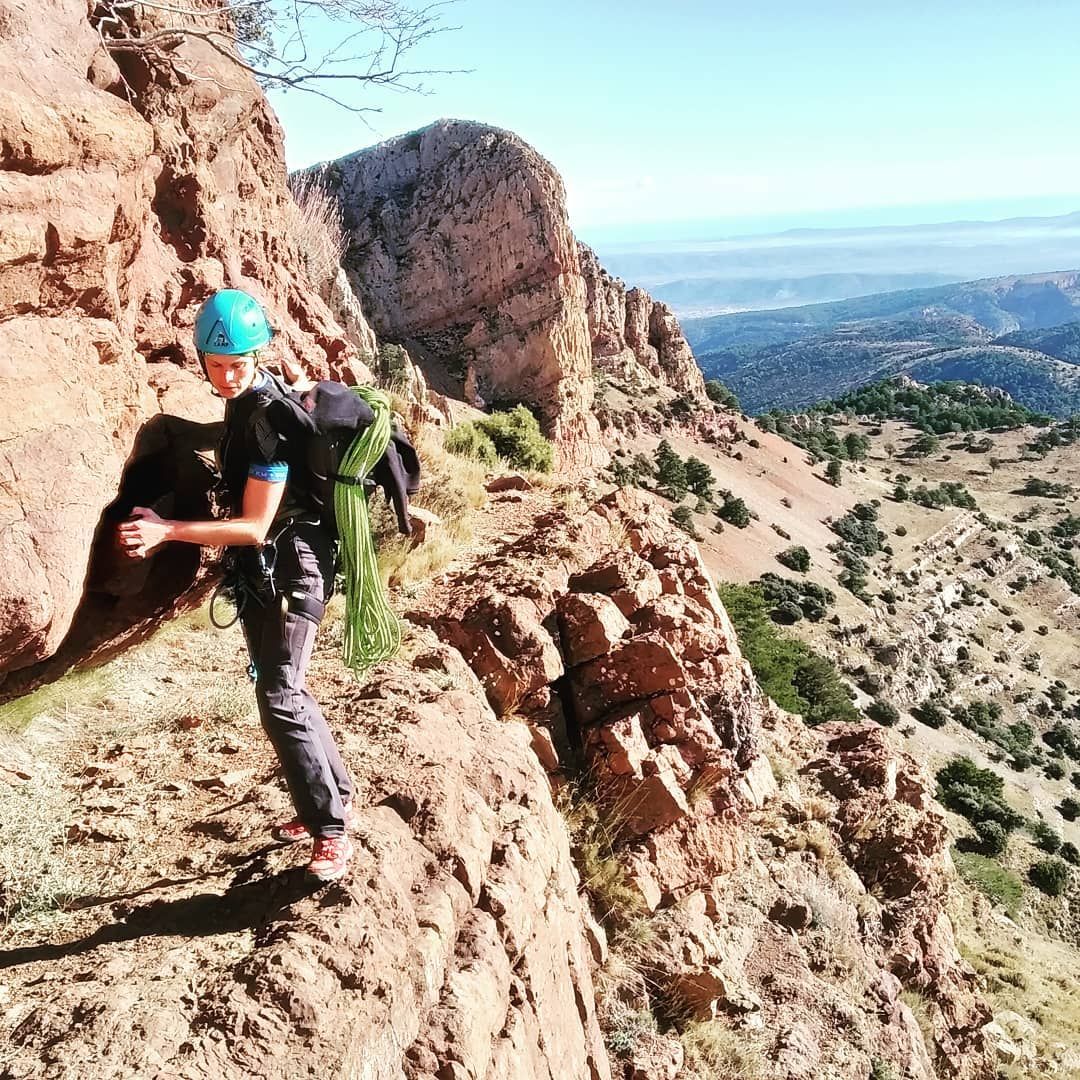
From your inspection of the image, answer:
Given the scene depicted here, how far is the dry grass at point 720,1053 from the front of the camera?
5.02m

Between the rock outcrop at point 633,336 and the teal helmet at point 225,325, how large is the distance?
5488 cm

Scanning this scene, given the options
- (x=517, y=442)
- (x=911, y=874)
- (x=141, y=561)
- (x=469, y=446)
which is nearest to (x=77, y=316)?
(x=141, y=561)

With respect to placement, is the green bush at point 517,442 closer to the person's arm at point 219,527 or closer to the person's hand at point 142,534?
the person's arm at point 219,527

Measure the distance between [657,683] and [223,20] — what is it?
5311mm

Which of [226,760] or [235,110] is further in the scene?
[235,110]

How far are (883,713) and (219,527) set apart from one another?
3103 cm

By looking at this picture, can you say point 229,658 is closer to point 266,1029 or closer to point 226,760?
point 226,760

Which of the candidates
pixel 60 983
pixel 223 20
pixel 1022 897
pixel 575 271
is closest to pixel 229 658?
pixel 60 983

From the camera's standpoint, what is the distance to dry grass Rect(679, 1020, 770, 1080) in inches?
198

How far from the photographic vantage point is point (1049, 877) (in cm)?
1969

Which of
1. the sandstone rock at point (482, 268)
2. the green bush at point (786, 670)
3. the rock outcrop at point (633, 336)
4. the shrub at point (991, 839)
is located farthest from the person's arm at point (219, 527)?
the rock outcrop at point (633, 336)

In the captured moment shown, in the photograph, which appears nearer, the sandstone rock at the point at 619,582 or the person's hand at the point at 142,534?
the person's hand at the point at 142,534

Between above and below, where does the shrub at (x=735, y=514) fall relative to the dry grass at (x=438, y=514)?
below

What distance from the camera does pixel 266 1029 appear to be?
97.7 inches
